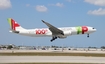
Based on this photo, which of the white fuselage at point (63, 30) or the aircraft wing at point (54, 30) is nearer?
the aircraft wing at point (54, 30)

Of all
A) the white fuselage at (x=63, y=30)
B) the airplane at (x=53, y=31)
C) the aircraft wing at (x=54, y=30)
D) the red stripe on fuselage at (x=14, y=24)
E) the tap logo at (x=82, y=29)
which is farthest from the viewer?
the red stripe on fuselage at (x=14, y=24)

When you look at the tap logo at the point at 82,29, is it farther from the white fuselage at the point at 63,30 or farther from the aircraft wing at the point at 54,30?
the aircraft wing at the point at 54,30

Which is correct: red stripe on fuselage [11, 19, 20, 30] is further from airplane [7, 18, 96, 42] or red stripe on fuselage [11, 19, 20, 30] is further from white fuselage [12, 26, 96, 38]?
white fuselage [12, 26, 96, 38]

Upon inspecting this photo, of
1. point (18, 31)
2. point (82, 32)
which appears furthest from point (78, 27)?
point (18, 31)

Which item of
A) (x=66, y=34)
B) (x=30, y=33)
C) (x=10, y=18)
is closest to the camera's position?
(x=66, y=34)

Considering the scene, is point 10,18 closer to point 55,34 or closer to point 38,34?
point 38,34

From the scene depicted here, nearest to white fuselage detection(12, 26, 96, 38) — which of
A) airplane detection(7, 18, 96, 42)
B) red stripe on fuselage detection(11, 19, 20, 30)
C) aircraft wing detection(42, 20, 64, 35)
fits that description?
airplane detection(7, 18, 96, 42)

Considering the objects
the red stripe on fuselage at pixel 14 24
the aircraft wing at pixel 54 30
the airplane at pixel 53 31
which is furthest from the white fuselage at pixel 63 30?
the red stripe on fuselage at pixel 14 24

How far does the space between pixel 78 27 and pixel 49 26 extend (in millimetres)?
8874

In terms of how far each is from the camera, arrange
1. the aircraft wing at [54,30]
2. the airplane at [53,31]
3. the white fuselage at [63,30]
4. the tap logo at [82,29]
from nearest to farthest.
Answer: the aircraft wing at [54,30] → the airplane at [53,31] → the white fuselage at [63,30] → the tap logo at [82,29]

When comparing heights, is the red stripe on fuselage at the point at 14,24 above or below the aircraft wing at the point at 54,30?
above

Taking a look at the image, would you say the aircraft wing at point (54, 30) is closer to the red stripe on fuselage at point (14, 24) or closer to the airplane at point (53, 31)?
the airplane at point (53, 31)

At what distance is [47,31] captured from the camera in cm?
7175

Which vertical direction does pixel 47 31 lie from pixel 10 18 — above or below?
below
